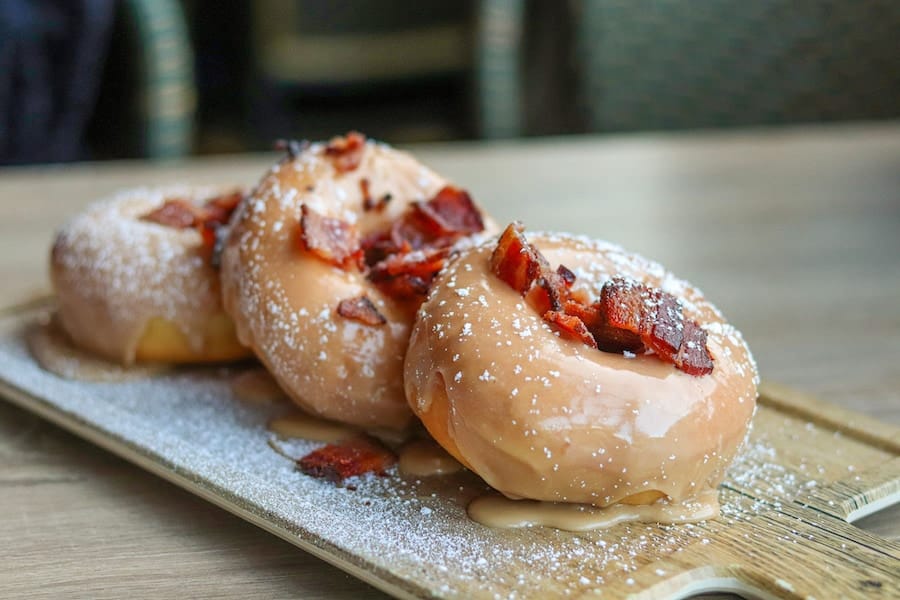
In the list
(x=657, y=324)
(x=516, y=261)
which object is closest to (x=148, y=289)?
(x=516, y=261)

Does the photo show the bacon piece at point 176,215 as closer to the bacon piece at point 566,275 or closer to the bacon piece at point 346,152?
the bacon piece at point 346,152

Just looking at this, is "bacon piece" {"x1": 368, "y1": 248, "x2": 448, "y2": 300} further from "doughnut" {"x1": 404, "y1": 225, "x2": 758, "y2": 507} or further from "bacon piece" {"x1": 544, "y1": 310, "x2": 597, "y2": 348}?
"bacon piece" {"x1": 544, "y1": 310, "x2": 597, "y2": 348}

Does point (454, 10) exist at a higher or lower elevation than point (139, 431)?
higher

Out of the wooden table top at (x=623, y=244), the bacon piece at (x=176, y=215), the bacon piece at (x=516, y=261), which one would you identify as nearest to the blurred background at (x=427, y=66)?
the wooden table top at (x=623, y=244)

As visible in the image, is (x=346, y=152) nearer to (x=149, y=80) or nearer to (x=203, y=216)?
(x=203, y=216)

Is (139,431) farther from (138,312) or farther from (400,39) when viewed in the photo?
(400,39)

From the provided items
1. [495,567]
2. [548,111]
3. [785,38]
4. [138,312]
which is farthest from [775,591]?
[548,111]
